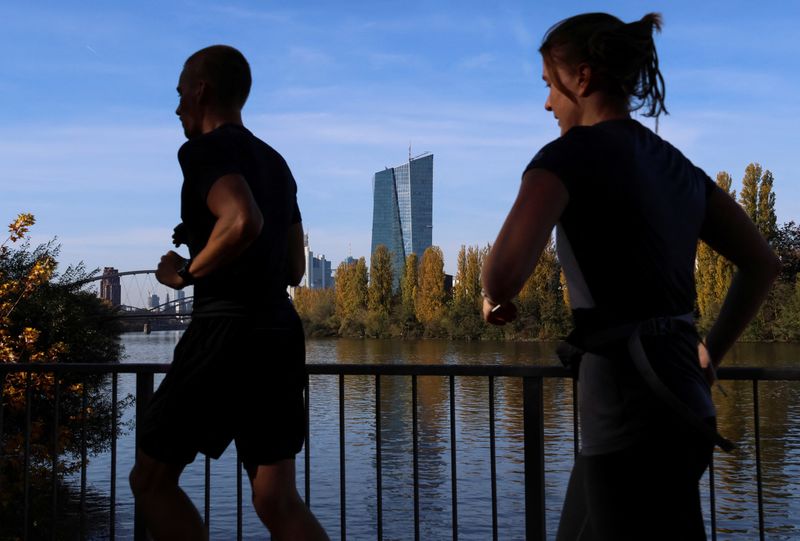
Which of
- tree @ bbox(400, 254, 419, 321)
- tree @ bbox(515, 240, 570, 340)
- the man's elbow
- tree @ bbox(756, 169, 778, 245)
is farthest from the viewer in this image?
tree @ bbox(400, 254, 419, 321)

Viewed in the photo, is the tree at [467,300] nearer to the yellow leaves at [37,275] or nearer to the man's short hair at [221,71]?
the yellow leaves at [37,275]

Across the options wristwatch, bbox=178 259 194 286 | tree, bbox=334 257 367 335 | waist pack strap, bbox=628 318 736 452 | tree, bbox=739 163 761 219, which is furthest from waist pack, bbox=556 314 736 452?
tree, bbox=334 257 367 335

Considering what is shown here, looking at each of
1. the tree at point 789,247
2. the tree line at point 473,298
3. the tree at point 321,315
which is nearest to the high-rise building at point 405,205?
the tree line at point 473,298

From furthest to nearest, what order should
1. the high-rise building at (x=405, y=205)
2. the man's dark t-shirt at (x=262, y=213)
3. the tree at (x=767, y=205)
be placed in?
the high-rise building at (x=405, y=205)
the tree at (x=767, y=205)
the man's dark t-shirt at (x=262, y=213)

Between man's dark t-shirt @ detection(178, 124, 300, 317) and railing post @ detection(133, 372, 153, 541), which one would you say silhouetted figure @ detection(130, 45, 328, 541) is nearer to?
man's dark t-shirt @ detection(178, 124, 300, 317)

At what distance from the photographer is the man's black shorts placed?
2133 mm

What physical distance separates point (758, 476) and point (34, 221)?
49.2ft

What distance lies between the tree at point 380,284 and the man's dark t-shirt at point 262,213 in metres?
95.6

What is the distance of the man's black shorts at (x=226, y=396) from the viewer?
7.00 ft

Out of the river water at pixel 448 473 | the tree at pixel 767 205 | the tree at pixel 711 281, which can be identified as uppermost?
the tree at pixel 767 205

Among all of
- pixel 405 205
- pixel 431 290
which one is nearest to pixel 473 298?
pixel 431 290

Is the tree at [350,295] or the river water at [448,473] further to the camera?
the tree at [350,295]

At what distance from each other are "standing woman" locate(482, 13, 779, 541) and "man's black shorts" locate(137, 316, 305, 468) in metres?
0.81

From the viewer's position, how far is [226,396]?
2.14m
